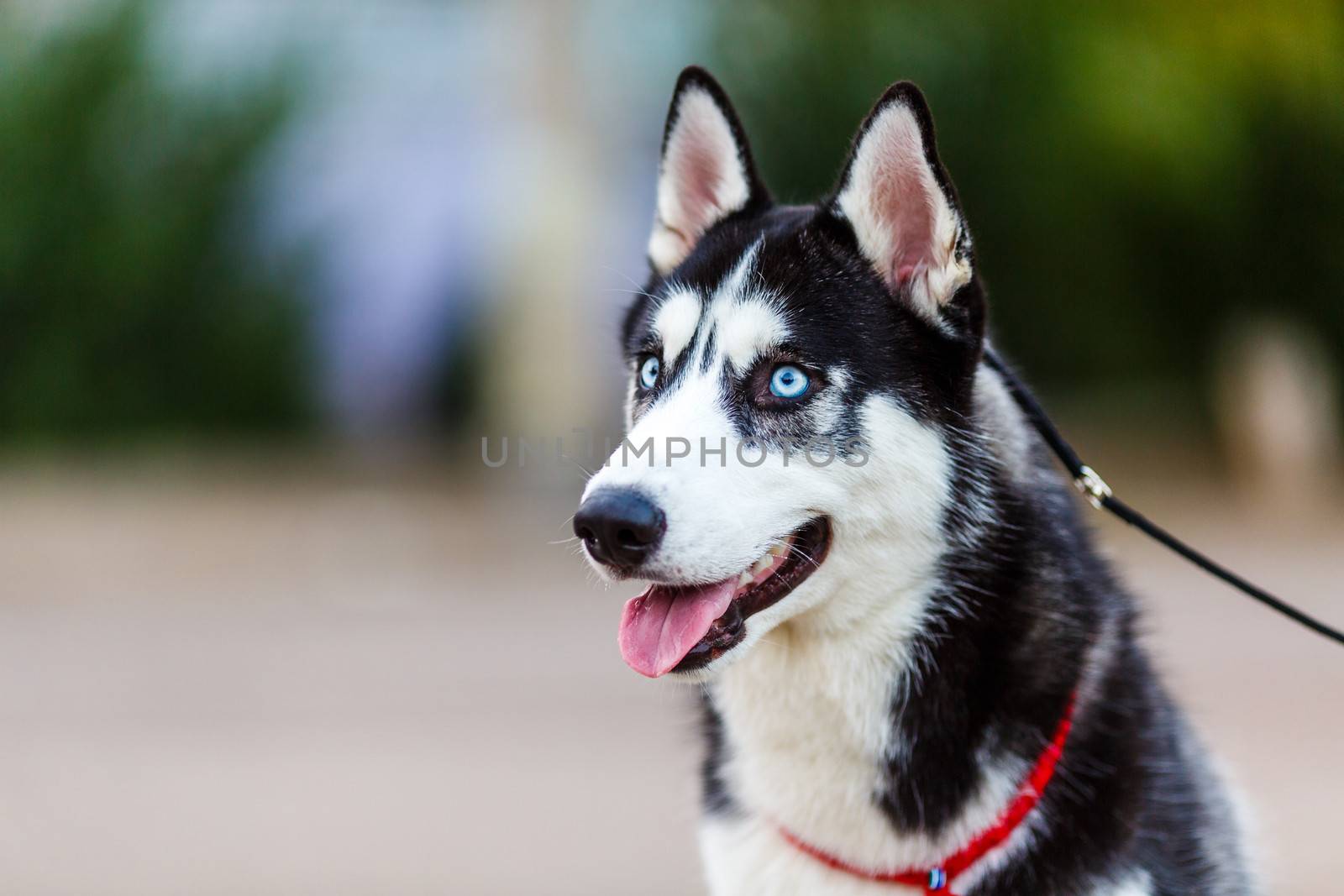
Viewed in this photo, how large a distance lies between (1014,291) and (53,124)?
8.30 meters

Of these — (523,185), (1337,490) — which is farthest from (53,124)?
(1337,490)

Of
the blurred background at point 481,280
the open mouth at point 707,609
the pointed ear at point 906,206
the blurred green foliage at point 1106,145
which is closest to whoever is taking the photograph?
the open mouth at point 707,609

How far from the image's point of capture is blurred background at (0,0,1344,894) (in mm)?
8625

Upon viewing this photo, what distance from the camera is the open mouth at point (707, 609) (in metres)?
2.34

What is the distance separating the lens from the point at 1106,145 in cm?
1075

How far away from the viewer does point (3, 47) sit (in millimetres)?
10430

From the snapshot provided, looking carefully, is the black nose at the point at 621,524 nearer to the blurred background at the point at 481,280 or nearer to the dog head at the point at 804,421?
the dog head at the point at 804,421

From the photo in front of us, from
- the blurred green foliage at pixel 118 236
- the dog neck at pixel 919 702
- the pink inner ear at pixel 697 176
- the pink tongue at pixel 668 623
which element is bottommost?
the dog neck at pixel 919 702

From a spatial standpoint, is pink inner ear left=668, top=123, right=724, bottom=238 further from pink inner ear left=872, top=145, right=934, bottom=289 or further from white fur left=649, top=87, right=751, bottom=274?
pink inner ear left=872, top=145, right=934, bottom=289

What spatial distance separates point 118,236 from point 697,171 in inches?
351

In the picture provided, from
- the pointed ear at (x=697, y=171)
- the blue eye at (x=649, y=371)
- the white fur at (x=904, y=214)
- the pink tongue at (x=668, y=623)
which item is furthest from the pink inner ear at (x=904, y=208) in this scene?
the pink tongue at (x=668, y=623)

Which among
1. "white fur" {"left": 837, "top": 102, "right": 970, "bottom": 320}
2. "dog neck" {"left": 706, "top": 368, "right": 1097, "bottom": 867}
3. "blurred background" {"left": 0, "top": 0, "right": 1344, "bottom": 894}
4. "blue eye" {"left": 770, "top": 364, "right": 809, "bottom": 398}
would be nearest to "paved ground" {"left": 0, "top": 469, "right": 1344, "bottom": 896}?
"blurred background" {"left": 0, "top": 0, "right": 1344, "bottom": 894}

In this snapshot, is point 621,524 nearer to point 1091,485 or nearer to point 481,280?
point 1091,485

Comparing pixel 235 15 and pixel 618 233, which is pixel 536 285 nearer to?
pixel 618 233
